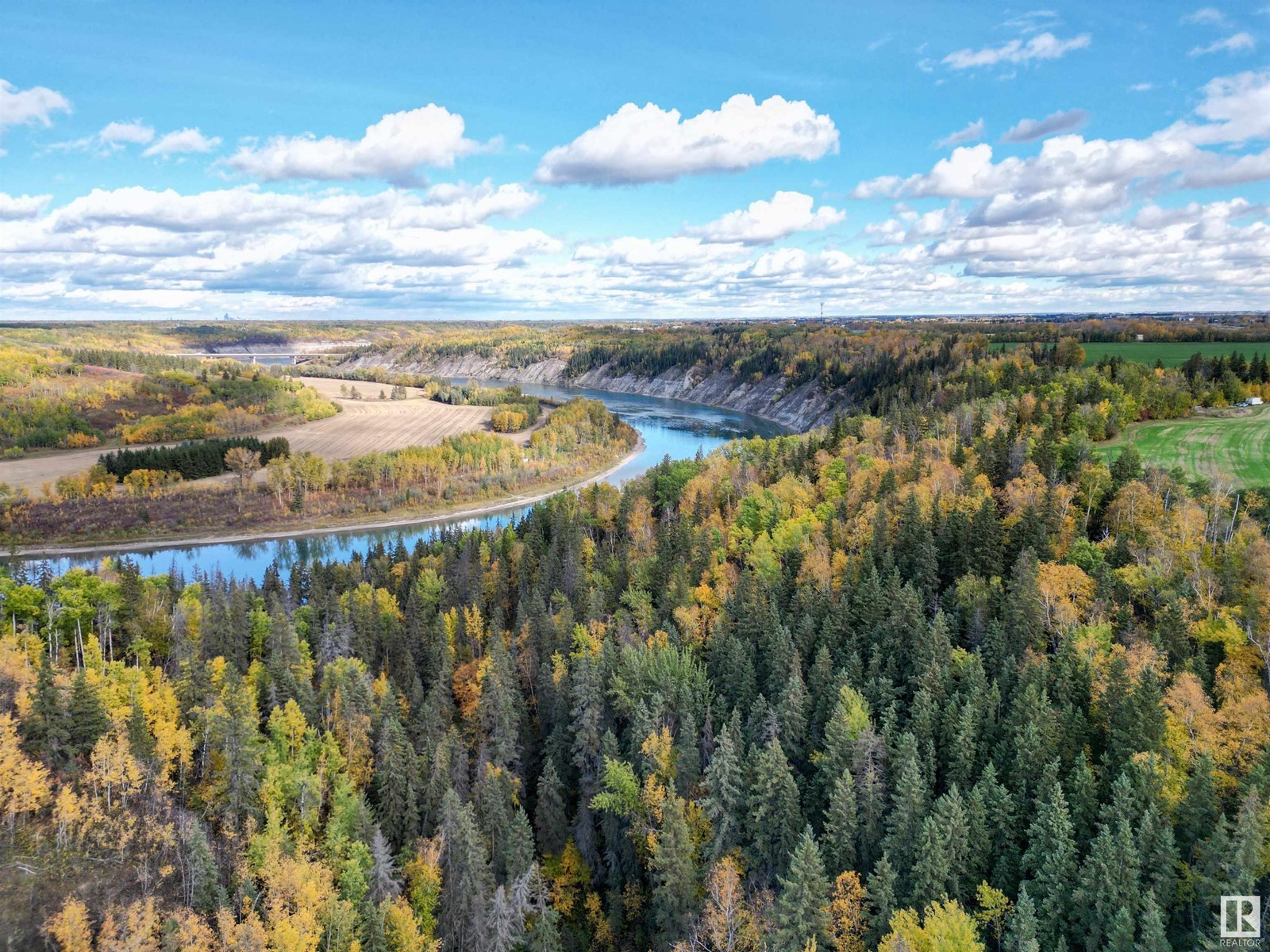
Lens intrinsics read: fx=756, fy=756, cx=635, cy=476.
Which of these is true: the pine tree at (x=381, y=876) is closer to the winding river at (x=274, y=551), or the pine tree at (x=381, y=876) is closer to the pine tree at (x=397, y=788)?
the pine tree at (x=397, y=788)

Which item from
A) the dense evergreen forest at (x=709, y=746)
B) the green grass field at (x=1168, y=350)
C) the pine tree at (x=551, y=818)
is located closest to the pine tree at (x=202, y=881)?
the dense evergreen forest at (x=709, y=746)

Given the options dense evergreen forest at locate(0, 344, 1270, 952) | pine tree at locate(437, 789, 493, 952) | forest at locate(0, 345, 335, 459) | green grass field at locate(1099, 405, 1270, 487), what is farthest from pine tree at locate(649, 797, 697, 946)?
forest at locate(0, 345, 335, 459)

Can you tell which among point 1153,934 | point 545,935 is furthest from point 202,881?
point 1153,934

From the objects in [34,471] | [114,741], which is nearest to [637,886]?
[114,741]

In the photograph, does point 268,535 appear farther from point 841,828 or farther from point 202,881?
point 841,828

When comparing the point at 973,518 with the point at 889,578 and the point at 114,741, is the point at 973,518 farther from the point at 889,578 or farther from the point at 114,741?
the point at 114,741
